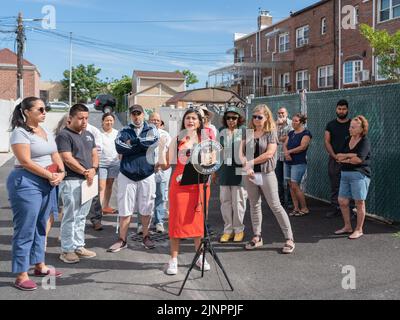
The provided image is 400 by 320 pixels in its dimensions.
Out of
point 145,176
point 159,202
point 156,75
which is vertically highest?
point 156,75

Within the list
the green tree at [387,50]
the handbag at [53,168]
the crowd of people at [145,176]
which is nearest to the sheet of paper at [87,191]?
the crowd of people at [145,176]

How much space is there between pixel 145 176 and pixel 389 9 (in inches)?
879

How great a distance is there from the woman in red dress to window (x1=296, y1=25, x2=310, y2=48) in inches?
1126

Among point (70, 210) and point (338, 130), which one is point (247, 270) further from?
point (338, 130)

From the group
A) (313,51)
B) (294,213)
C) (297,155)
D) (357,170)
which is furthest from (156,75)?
(357,170)

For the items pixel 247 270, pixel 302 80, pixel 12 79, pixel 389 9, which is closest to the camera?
pixel 247 270

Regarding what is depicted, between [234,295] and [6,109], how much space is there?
62.0ft

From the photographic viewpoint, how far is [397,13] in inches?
927

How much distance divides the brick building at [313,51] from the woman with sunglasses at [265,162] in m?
15.6

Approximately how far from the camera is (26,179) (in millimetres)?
4633

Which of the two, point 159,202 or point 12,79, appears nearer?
point 159,202

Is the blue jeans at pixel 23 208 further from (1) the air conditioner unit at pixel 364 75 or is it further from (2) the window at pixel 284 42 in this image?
(2) the window at pixel 284 42

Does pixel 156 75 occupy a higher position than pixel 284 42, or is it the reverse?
pixel 156 75
